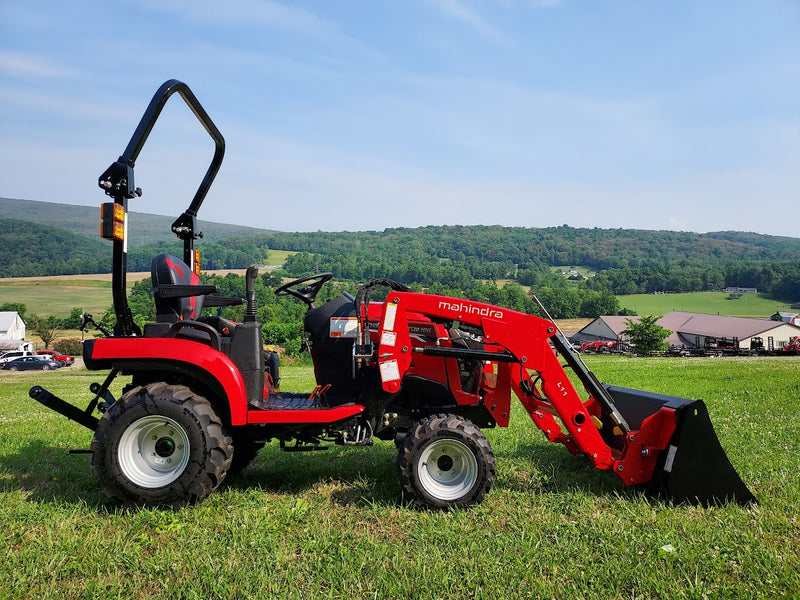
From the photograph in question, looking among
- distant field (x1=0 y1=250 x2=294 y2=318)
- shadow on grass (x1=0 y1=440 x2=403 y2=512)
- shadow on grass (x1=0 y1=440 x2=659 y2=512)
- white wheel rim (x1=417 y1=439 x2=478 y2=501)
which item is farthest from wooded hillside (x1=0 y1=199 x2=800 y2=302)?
white wheel rim (x1=417 y1=439 x2=478 y2=501)

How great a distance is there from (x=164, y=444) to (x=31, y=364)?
44615 mm

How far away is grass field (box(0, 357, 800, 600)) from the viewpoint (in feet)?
11.6

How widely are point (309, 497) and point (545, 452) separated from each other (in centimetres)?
297

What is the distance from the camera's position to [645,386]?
15266 mm

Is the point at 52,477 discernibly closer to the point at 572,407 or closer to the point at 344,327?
the point at 344,327

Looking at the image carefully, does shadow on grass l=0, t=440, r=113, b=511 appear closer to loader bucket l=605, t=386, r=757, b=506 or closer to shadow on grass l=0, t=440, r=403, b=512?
shadow on grass l=0, t=440, r=403, b=512

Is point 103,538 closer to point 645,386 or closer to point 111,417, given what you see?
point 111,417

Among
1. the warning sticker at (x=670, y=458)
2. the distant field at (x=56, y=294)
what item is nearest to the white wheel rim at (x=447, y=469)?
the warning sticker at (x=670, y=458)

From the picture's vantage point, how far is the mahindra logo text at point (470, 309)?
5258 mm

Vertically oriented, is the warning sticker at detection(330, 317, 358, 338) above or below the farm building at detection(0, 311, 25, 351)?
above

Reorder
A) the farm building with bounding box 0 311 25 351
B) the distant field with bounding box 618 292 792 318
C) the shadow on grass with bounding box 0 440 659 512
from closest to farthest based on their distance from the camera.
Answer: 1. the shadow on grass with bounding box 0 440 659 512
2. the farm building with bounding box 0 311 25 351
3. the distant field with bounding box 618 292 792 318

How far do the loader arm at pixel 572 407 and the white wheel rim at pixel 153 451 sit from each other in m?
1.82

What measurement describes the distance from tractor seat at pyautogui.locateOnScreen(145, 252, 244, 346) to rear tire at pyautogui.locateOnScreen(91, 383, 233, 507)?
671mm

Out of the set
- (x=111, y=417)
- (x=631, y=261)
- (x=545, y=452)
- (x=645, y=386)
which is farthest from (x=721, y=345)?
(x=631, y=261)
